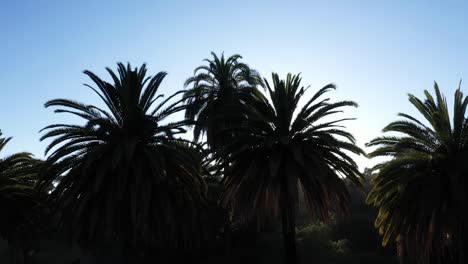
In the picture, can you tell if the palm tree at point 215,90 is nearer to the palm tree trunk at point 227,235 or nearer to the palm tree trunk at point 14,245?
the palm tree trunk at point 227,235

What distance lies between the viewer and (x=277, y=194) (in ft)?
89.9

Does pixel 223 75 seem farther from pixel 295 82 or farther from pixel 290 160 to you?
pixel 290 160

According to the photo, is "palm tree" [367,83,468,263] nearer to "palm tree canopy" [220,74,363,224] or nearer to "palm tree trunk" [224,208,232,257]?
"palm tree canopy" [220,74,363,224]

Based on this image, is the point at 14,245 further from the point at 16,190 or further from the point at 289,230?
the point at 289,230

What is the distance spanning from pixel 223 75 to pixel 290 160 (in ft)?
47.9

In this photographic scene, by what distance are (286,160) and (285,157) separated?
0.23 m

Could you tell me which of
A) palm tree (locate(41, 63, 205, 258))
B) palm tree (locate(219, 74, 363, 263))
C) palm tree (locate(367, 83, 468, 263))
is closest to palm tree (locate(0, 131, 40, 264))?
palm tree (locate(41, 63, 205, 258))

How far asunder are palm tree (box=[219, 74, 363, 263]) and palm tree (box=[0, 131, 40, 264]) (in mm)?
13683

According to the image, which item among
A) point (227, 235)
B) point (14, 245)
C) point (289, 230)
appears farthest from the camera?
point (227, 235)

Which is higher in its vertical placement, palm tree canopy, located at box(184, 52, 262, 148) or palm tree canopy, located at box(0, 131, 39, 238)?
palm tree canopy, located at box(184, 52, 262, 148)

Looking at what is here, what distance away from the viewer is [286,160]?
2805 cm

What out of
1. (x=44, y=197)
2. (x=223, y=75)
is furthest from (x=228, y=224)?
(x=44, y=197)

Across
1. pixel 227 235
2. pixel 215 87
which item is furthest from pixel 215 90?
pixel 227 235

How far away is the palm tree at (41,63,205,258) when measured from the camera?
2694 centimetres
